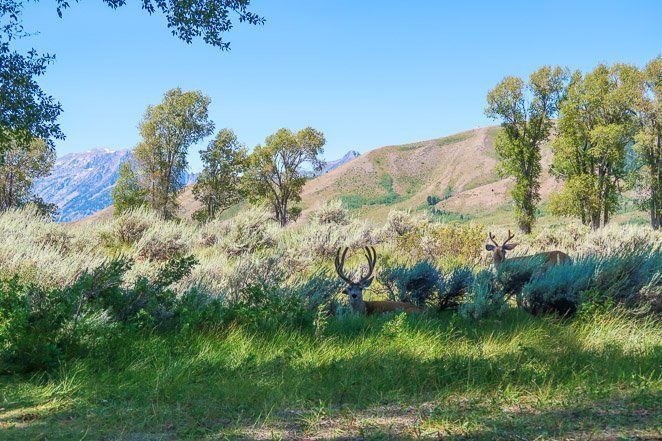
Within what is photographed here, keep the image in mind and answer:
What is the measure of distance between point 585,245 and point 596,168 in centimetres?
2422

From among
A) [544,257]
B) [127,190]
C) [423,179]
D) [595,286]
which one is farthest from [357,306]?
[423,179]

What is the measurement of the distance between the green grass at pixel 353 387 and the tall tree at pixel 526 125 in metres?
33.4

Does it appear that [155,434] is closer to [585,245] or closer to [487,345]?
[487,345]

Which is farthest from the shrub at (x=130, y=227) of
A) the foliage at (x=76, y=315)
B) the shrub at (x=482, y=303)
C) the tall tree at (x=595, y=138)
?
the tall tree at (x=595, y=138)

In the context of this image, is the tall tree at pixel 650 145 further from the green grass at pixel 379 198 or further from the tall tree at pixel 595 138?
the green grass at pixel 379 198

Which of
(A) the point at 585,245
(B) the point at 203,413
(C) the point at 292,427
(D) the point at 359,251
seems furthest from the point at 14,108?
(A) the point at 585,245

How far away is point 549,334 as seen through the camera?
20.8 ft

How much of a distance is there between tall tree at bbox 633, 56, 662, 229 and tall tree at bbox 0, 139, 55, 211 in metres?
41.6

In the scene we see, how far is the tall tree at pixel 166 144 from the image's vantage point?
39844 millimetres

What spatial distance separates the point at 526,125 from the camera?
38688 millimetres

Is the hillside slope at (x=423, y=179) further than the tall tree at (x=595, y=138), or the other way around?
the hillside slope at (x=423, y=179)

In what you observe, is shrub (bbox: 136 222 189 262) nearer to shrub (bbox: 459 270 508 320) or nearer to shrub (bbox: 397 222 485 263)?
shrub (bbox: 397 222 485 263)

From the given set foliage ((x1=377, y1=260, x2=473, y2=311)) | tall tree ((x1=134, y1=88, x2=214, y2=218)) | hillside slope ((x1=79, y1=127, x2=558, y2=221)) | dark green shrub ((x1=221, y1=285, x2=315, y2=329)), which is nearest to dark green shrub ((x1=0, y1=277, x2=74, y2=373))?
dark green shrub ((x1=221, y1=285, x2=315, y2=329))

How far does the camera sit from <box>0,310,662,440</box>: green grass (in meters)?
3.97
